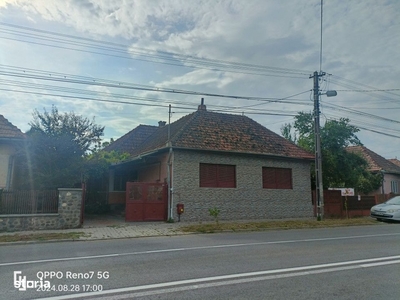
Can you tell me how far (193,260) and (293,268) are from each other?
220 centimetres

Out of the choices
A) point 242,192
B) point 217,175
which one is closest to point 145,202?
point 217,175

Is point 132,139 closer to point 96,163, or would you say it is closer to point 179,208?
point 96,163

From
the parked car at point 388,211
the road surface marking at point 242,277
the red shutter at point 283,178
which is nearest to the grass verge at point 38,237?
the road surface marking at point 242,277

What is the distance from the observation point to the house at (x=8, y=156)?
1612 centimetres

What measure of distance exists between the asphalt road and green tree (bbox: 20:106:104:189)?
5870 mm

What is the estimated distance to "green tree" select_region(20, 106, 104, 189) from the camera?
50.0 ft

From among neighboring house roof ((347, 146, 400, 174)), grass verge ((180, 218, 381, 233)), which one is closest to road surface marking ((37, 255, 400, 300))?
grass verge ((180, 218, 381, 233))

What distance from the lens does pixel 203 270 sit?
635 cm

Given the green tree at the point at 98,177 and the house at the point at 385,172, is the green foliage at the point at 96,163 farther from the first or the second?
the house at the point at 385,172

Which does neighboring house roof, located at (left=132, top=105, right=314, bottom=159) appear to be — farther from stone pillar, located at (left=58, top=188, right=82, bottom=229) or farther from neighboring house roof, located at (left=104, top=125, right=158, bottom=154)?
neighboring house roof, located at (left=104, top=125, right=158, bottom=154)

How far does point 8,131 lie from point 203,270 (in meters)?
14.9

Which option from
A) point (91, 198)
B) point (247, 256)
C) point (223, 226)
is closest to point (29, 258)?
point (247, 256)

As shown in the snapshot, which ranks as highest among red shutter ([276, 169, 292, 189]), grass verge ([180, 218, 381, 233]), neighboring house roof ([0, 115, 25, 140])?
neighboring house roof ([0, 115, 25, 140])
